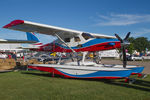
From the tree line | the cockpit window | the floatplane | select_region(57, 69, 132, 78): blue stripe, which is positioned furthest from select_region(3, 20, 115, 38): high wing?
the tree line

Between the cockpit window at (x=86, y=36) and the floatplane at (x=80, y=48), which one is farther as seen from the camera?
the cockpit window at (x=86, y=36)

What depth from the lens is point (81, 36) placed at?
9508 millimetres

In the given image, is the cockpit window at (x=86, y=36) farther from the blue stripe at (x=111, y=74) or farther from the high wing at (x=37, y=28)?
the blue stripe at (x=111, y=74)

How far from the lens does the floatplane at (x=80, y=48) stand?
22.8 ft

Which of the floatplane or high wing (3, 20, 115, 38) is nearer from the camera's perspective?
the floatplane

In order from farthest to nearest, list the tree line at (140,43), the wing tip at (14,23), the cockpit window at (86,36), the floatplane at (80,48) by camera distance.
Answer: the tree line at (140,43) < the cockpit window at (86,36) < the wing tip at (14,23) < the floatplane at (80,48)

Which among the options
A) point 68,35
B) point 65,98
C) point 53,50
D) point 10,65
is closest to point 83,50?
point 68,35

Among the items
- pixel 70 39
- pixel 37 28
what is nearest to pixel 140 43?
pixel 70 39

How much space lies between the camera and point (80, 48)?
30.6 feet

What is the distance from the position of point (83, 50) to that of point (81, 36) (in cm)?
101

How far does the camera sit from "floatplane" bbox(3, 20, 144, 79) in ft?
22.8

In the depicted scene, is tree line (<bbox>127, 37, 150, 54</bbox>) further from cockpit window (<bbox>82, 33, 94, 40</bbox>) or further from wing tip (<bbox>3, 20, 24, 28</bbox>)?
wing tip (<bbox>3, 20, 24, 28</bbox>)

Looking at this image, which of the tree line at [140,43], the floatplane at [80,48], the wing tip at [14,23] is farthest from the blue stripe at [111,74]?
the tree line at [140,43]

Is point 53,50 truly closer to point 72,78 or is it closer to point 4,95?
point 72,78
